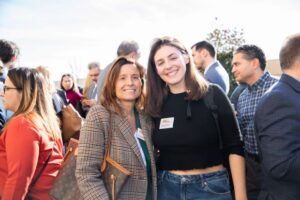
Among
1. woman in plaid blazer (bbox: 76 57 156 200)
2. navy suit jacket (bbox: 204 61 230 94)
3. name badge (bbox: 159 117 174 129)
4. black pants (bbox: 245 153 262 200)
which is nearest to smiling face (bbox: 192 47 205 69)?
navy suit jacket (bbox: 204 61 230 94)

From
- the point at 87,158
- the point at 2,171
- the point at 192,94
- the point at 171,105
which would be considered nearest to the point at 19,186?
the point at 2,171

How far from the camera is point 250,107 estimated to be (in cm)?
313

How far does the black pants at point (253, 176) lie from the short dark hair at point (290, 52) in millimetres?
1193

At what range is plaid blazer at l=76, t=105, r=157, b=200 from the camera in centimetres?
201

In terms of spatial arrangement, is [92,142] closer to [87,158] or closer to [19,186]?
[87,158]

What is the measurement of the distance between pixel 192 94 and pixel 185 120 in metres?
0.20

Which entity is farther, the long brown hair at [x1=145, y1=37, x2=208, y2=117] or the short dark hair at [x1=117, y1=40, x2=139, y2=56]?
the short dark hair at [x1=117, y1=40, x2=139, y2=56]

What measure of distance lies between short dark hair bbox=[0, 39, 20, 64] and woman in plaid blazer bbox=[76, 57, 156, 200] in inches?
80.1

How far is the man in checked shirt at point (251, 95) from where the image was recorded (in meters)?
2.91

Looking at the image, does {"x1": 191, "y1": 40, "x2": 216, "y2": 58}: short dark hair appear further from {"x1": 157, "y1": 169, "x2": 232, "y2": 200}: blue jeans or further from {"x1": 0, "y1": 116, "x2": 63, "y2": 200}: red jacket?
{"x1": 0, "y1": 116, "x2": 63, "y2": 200}: red jacket

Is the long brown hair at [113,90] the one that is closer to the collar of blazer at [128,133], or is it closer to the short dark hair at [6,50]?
the collar of blazer at [128,133]

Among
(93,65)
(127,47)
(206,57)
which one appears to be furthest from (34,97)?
(93,65)

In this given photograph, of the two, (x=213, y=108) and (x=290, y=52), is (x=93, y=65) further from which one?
(x=290, y=52)

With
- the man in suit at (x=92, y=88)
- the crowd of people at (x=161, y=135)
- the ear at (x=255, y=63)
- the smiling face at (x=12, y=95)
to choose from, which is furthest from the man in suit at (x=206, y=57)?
the smiling face at (x=12, y=95)
